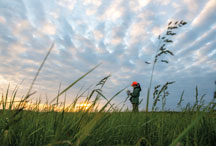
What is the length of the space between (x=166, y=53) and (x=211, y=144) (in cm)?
115

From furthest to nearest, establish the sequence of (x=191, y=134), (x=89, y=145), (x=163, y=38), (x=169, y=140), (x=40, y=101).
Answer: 1. (x=40, y=101)
2. (x=163, y=38)
3. (x=191, y=134)
4. (x=169, y=140)
5. (x=89, y=145)

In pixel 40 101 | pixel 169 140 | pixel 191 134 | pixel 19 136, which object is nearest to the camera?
pixel 19 136

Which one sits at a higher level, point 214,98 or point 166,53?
point 166,53

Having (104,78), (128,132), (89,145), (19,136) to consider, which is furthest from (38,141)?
(128,132)

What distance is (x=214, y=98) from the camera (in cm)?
213

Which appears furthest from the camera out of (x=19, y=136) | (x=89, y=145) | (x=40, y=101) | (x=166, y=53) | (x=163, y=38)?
(x=40, y=101)

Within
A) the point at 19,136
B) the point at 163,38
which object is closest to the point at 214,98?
the point at 163,38

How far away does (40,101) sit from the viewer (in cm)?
283

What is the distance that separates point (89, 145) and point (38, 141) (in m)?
0.45

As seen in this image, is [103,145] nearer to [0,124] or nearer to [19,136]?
[19,136]

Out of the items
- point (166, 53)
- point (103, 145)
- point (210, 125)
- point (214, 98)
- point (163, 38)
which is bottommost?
point (103, 145)

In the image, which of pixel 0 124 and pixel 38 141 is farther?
pixel 0 124

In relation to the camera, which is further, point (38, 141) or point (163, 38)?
point (163, 38)

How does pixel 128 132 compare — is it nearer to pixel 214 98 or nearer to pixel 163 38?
pixel 214 98
